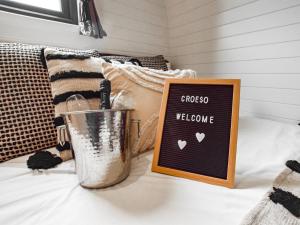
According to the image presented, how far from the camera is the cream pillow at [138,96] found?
2.28 feet

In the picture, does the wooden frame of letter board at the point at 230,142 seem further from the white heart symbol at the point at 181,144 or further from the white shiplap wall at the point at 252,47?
the white shiplap wall at the point at 252,47

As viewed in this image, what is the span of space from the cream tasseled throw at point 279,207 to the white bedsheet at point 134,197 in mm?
18

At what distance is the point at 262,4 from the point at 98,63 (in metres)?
1.20

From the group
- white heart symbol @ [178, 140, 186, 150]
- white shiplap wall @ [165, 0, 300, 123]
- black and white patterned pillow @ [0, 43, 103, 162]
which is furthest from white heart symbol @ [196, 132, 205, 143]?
white shiplap wall @ [165, 0, 300, 123]

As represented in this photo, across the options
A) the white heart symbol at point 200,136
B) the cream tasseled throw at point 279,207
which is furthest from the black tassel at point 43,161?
the cream tasseled throw at point 279,207

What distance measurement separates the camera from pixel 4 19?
1028mm

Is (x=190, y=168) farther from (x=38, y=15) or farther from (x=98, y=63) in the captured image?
(x=38, y=15)

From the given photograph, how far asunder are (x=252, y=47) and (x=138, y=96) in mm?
1107

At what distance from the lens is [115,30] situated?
1.52 meters

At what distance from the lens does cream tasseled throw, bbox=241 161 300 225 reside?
1.21ft

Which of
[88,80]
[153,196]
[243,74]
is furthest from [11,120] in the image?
[243,74]

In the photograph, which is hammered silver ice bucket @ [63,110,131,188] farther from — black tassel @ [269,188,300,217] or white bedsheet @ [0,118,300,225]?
black tassel @ [269,188,300,217]

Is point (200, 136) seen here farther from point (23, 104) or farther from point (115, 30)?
point (115, 30)

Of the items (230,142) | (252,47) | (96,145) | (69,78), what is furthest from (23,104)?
(252,47)
